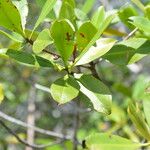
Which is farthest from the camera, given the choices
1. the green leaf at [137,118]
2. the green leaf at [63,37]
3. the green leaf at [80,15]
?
the green leaf at [80,15]

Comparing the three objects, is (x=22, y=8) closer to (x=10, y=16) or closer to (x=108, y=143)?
(x=10, y=16)

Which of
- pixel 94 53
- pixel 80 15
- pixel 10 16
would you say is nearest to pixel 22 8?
pixel 10 16

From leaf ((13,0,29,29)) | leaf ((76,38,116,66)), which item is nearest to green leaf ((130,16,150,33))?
leaf ((76,38,116,66))

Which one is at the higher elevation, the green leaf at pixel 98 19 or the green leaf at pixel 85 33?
the green leaf at pixel 85 33

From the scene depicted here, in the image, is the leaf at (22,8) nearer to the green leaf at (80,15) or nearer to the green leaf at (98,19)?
the green leaf at (98,19)

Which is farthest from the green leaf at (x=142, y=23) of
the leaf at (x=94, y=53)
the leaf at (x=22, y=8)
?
the leaf at (x=22, y=8)

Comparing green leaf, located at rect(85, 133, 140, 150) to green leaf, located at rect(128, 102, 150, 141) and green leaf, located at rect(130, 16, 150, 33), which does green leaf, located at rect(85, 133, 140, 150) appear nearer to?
green leaf, located at rect(128, 102, 150, 141)
